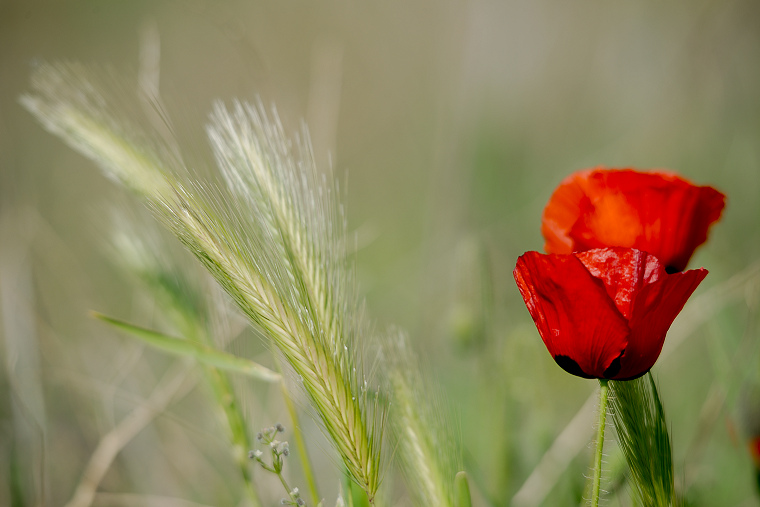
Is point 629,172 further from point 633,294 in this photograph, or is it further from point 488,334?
point 488,334

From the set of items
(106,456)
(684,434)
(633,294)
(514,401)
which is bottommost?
(684,434)

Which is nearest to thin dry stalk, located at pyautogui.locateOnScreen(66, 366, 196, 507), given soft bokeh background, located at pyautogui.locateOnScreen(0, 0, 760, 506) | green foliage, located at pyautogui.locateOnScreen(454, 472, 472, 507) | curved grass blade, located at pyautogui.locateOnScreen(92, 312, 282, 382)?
soft bokeh background, located at pyautogui.locateOnScreen(0, 0, 760, 506)

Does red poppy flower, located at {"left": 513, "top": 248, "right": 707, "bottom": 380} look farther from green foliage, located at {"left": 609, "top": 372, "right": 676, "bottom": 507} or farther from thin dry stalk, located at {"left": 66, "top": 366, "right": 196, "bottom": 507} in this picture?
thin dry stalk, located at {"left": 66, "top": 366, "right": 196, "bottom": 507}

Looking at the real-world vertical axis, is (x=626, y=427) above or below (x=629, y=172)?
below

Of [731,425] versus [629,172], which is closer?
[629,172]

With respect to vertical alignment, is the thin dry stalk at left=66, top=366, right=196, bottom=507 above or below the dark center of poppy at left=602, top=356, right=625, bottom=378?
below

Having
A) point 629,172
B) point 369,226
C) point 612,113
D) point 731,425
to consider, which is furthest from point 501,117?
point 629,172

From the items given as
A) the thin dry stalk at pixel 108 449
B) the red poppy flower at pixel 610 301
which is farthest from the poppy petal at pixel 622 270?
the thin dry stalk at pixel 108 449
